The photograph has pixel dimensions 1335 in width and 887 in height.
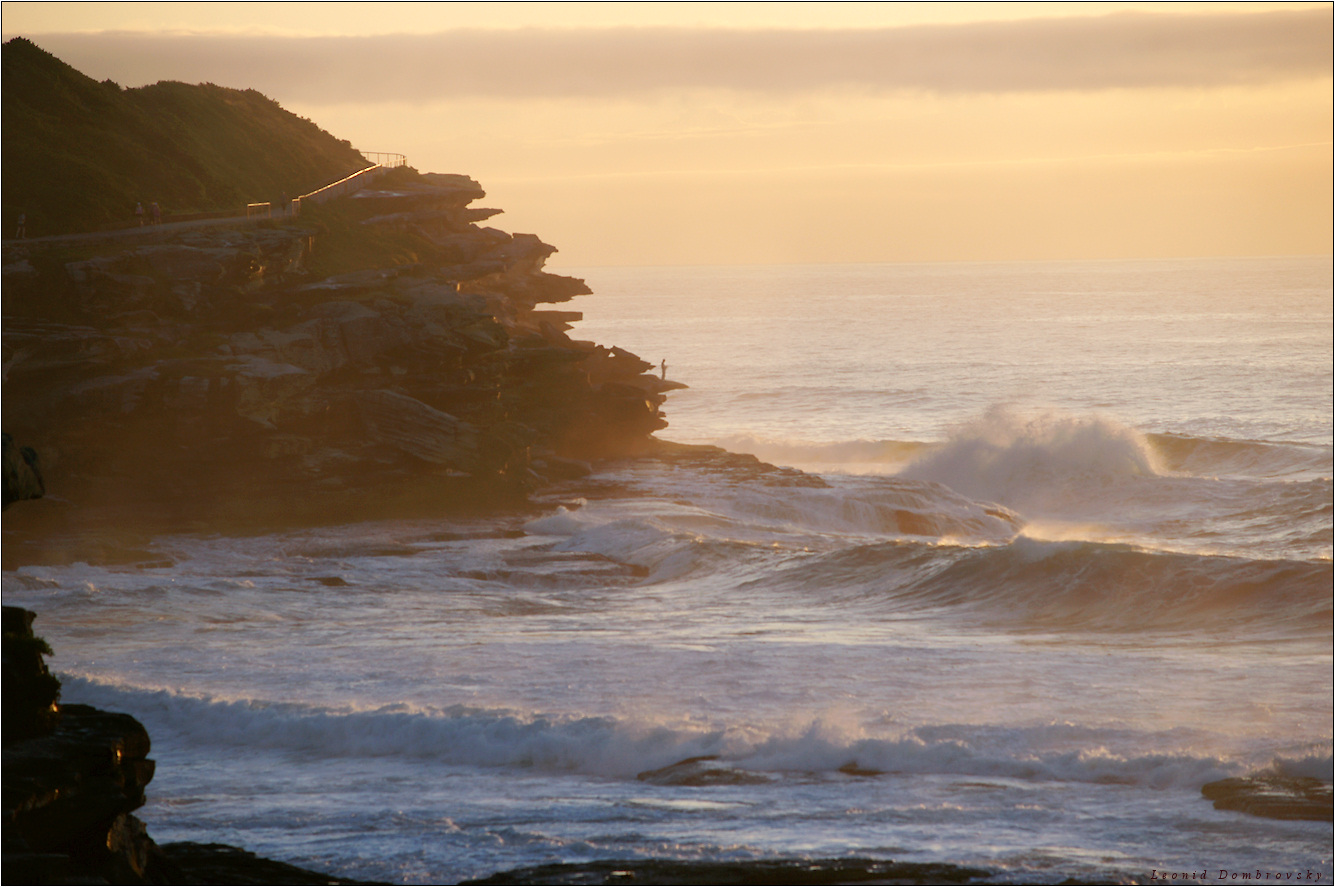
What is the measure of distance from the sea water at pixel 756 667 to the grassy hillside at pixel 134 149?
18092 mm

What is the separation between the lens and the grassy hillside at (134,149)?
41.7 m

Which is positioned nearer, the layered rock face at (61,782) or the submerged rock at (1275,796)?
the layered rock face at (61,782)

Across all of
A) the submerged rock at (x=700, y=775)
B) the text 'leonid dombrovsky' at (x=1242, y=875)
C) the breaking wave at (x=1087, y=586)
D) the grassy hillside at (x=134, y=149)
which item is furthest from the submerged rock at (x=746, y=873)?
the grassy hillside at (x=134, y=149)

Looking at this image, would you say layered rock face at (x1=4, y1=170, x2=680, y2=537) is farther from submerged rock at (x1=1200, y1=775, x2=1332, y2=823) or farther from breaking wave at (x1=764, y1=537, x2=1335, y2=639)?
submerged rock at (x1=1200, y1=775, x2=1332, y2=823)

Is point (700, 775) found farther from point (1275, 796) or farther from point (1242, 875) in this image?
point (1275, 796)

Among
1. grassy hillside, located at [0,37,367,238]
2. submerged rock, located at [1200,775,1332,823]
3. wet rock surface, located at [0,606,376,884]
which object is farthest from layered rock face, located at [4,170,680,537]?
submerged rock, located at [1200,775,1332,823]

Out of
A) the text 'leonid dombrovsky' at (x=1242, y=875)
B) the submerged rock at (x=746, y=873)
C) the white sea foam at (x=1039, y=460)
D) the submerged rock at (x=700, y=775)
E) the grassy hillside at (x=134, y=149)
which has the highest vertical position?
the grassy hillside at (x=134, y=149)

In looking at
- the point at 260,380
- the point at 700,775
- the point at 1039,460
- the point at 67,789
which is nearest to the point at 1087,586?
the point at 700,775

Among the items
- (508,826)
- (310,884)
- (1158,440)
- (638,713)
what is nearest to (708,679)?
(638,713)

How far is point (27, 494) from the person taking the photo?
31.3 feet

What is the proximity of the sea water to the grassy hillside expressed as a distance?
1809 centimetres

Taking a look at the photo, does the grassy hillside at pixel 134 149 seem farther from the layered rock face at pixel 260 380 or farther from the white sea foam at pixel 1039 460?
the white sea foam at pixel 1039 460

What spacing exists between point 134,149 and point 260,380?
20.9 m

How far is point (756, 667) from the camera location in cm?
1906
